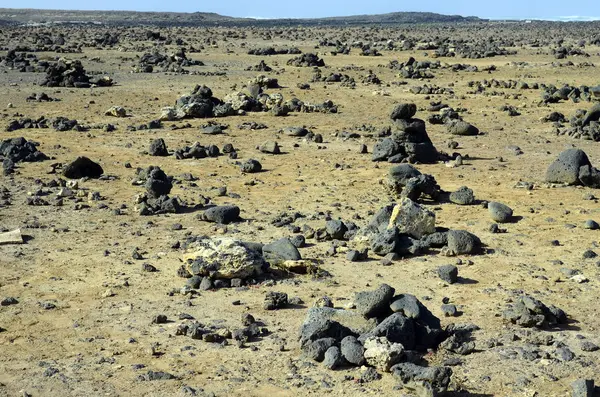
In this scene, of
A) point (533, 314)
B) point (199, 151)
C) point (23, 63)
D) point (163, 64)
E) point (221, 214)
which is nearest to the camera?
point (533, 314)

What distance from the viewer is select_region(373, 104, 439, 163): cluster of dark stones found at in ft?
50.0

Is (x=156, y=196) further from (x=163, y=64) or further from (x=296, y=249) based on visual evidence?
(x=163, y=64)

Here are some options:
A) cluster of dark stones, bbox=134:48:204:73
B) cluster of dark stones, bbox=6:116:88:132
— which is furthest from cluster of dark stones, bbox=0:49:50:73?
cluster of dark stones, bbox=6:116:88:132

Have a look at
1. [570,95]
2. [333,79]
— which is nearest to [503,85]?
[570,95]

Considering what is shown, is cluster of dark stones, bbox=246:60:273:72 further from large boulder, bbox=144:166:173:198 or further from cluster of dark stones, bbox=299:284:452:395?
cluster of dark stones, bbox=299:284:452:395

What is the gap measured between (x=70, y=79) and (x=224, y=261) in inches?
694

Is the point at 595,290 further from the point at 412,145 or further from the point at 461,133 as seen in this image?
the point at 461,133

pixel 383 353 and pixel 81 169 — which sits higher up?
pixel 383 353

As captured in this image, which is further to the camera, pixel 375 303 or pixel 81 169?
pixel 81 169

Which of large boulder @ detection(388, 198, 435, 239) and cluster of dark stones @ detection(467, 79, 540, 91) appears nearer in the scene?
large boulder @ detection(388, 198, 435, 239)

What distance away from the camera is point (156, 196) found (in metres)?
12.5

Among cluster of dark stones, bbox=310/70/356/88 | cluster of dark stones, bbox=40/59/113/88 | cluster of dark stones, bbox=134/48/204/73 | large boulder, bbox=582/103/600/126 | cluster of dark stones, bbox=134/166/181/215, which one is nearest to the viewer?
cluster of dark stones, bbox=134/166/181/215

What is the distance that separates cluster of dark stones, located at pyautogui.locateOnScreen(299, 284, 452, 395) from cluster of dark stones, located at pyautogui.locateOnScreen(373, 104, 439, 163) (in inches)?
299

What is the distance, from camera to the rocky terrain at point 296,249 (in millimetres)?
7172
